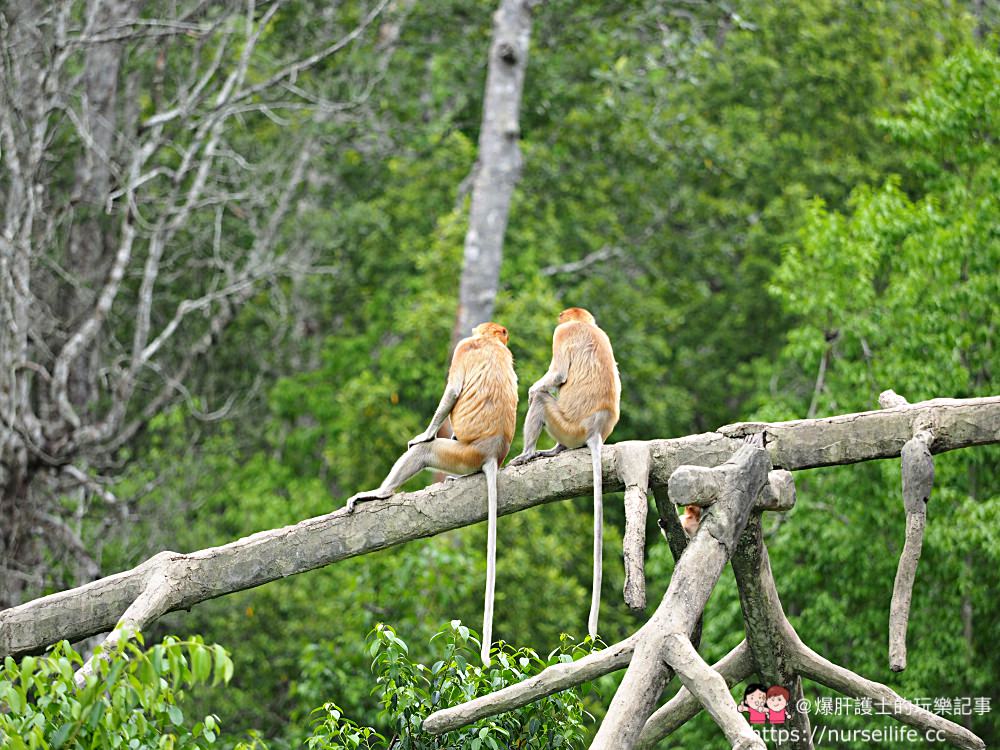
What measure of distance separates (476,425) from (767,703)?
1431mm

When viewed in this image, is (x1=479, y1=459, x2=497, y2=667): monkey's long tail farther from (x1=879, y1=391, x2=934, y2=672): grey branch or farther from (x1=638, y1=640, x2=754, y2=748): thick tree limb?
(x1=879, y1=391, x2=934, y2=672): grey branch

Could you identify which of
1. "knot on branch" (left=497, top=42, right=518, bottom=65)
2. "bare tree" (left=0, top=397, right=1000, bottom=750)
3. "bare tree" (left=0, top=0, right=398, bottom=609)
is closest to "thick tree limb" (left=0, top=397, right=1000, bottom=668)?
"bare tree" (left=0, top=397, right=1000, bottom=750)

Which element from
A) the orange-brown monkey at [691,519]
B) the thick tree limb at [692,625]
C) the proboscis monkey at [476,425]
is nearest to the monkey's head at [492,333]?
the proboscis monkey at [476,425]

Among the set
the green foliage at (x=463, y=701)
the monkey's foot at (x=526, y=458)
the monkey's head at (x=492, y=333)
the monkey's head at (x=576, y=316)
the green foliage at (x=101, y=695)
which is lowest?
the green foliage at (x=463, y=701)

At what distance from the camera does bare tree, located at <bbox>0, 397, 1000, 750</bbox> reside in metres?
4.30

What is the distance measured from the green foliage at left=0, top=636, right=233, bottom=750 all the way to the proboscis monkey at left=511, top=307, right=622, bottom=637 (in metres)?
1.62

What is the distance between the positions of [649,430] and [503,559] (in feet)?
12.3

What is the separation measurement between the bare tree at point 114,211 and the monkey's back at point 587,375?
19.0 feet

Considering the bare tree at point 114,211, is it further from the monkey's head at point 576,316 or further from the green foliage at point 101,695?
the green foliage at point 101,695

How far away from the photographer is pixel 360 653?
10.4 m

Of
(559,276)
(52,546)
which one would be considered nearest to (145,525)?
(52,546)

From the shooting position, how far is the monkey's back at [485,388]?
16.4ft

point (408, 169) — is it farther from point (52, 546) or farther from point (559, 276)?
point (52, 546)

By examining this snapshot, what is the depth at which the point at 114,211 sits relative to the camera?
42.5 ft
